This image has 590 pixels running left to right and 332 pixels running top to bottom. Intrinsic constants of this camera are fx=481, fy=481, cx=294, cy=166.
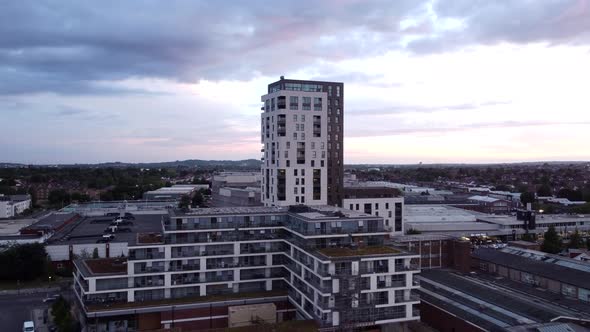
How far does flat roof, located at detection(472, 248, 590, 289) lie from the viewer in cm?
3447

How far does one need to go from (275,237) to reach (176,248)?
7.67m

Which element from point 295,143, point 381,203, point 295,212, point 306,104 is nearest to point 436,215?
point 381,203

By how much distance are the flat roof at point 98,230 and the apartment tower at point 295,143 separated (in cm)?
1269

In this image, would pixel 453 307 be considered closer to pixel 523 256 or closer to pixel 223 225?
pixel 523 256

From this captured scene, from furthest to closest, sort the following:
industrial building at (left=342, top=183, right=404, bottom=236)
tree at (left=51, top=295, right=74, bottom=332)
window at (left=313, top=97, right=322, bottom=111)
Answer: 1. industrial building at (left=342, top=183, right=404, bottom=236)
2. window at (left=313, top=97, right=322, bottom=111)
3. tree at (left=51, top=295, right=74, bottom=332)

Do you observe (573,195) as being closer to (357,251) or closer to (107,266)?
(357,251)

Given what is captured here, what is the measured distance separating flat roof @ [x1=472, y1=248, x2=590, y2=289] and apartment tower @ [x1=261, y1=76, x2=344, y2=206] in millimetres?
17830

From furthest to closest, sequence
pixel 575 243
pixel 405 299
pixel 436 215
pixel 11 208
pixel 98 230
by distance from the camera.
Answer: pixel 11 208 < pixel 436 215 < pixel 98 230 < pixel 575 243 < pixel 405 299

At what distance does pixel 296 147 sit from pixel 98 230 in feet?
96.7

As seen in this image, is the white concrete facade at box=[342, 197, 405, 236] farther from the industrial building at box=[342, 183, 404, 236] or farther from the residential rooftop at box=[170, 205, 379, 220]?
the residential rooftop at box=[170, 205, 379, 220]

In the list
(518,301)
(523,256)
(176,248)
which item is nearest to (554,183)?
(523,256)

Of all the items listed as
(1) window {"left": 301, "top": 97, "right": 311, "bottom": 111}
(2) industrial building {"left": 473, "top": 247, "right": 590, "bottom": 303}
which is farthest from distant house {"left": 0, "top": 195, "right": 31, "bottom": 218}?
(2) industrial building {"left": 473, "top": 247, "right": 590, "bottom": 303}

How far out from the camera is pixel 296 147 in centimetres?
5112

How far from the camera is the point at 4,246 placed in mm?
50094
